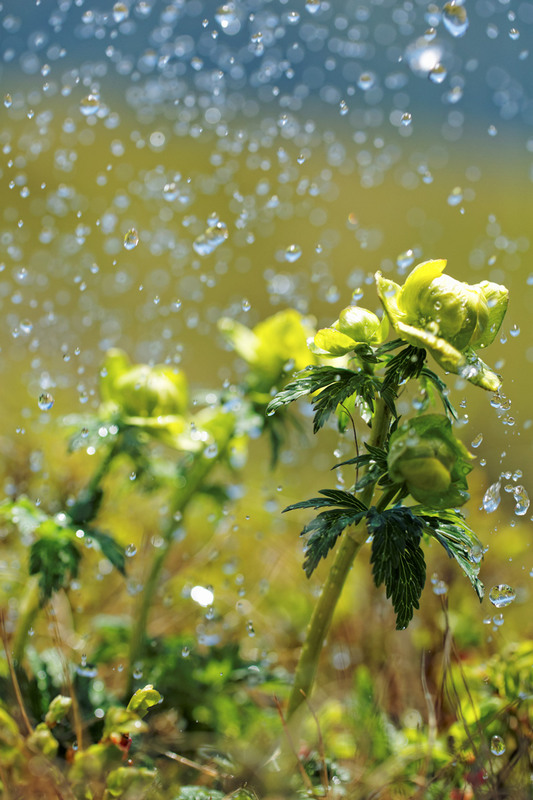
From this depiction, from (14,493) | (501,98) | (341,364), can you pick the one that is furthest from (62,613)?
(501,98)

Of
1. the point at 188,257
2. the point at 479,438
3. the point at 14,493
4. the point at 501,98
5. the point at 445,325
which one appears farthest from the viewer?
the point at 188,257

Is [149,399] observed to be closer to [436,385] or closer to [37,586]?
[37,586]

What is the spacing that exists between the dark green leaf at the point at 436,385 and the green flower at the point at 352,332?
1.9 inches

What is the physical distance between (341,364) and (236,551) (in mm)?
881

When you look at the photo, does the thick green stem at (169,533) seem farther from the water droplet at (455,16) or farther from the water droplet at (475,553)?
the water droplet at (455,16)

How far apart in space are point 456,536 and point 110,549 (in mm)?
378

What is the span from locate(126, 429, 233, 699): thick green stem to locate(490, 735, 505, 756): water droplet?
416 mm

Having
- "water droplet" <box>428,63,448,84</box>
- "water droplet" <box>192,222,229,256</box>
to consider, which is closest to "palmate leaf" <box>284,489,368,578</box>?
"water droplet" <box>192,222,229,256</box>

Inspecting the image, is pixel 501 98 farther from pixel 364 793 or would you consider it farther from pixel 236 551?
pixel 364 793

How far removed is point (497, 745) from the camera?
2.13ft

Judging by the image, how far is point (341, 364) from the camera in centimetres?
61

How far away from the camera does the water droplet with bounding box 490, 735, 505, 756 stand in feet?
2.11

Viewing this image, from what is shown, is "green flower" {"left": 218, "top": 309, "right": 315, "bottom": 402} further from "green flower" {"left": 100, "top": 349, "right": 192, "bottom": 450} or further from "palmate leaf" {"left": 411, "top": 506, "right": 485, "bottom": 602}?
"palmate leaf" {"left": 411, "top": 506, "right": 485, "bottom": 602}

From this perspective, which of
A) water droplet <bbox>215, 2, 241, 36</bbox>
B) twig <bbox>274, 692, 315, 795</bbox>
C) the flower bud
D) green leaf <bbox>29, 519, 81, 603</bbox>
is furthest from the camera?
water droplet <bbox>215, 2, 241, 36</bbox>
